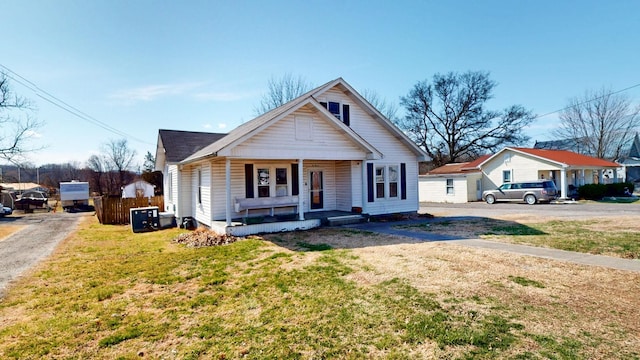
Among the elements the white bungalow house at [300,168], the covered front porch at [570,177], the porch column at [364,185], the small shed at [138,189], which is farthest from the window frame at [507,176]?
the small shed at [138,189]

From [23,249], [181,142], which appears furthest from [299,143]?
[23,249]

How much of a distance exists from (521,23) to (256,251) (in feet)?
70.9

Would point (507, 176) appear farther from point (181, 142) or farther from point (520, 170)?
point (181, 142)

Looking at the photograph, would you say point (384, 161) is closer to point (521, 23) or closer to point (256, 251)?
point (256, 251)

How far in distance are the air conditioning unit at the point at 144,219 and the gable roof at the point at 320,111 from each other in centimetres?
370

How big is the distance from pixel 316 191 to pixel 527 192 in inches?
672

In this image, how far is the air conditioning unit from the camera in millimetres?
15597

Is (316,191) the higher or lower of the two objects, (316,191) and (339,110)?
the lower

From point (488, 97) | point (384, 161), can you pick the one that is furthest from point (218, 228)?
point (488, 97)

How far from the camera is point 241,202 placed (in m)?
12.5

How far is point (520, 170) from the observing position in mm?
26984

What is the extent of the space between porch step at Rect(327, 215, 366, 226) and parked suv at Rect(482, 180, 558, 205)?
15.8m

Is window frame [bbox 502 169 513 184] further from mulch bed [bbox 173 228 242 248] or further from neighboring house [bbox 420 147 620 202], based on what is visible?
mulch bed [bbox 173 228 242 248]

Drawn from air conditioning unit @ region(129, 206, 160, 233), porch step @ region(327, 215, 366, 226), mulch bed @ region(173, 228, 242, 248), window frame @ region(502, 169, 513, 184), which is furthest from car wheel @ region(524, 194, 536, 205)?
air conditioning unit @ region(129, 206, 160, 233)
